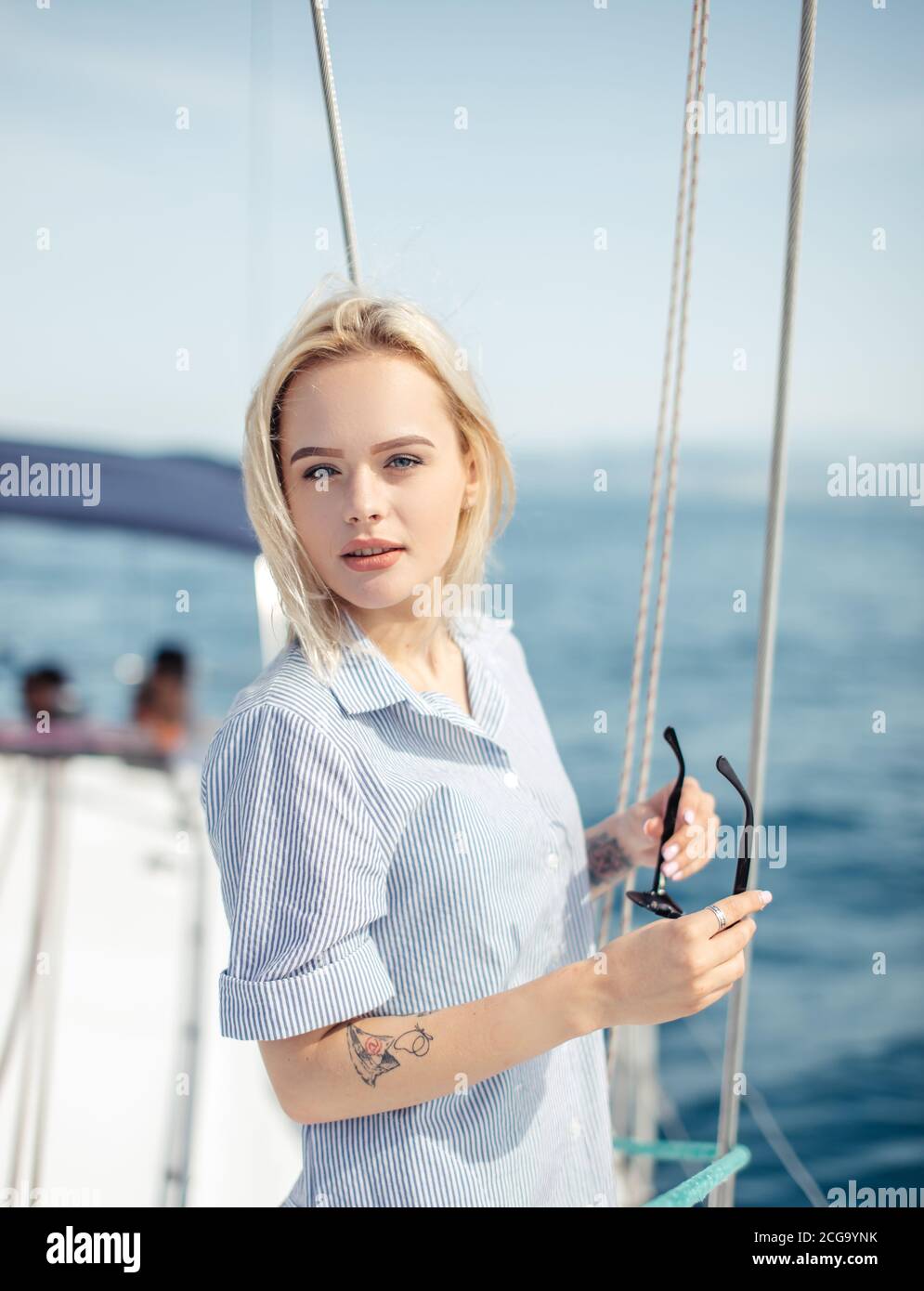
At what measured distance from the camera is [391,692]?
0.90m

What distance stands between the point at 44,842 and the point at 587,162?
15.7 meters

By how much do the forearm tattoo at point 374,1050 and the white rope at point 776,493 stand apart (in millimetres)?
384

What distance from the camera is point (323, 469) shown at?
2.98 feet

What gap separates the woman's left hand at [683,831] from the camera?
104cm

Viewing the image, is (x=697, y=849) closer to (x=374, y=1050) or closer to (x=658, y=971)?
(x=658, y=971)

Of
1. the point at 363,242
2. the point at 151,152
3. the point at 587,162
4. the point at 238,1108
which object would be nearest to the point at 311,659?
the point at 363,242

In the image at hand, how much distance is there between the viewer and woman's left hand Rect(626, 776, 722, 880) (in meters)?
1.04

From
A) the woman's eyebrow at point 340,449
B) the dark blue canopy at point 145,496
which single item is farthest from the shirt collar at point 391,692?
the dark blue canopy at point 145,496

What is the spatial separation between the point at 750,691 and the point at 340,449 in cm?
1748

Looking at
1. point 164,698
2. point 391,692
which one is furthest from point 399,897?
point 164,698

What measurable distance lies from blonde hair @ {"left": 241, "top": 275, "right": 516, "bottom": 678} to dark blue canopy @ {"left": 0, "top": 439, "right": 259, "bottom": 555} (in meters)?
2.28

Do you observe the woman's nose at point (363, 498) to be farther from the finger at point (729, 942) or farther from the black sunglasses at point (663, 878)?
Answer: the finger at point (729, 942)

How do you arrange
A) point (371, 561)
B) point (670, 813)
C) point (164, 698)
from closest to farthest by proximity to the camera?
1. point (371, 561)
2. point (670, 813)
3. point (164, 698)
